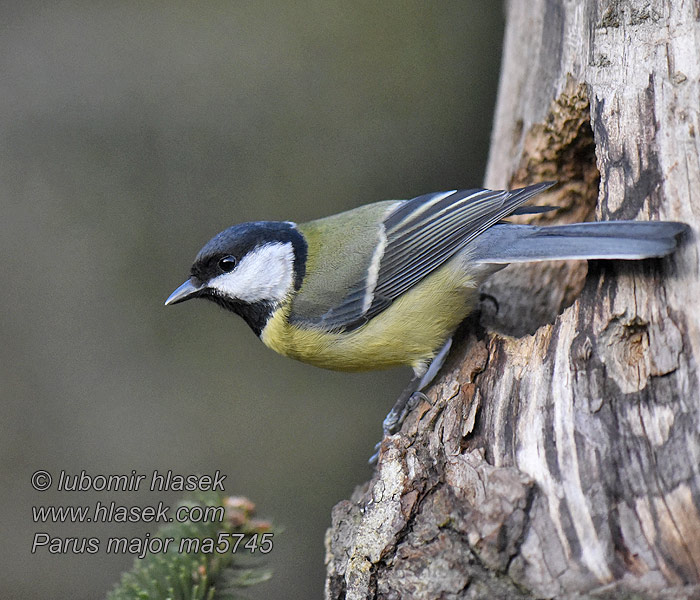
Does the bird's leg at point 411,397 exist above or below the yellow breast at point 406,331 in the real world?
below

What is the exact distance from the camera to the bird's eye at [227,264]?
2211 millimetres

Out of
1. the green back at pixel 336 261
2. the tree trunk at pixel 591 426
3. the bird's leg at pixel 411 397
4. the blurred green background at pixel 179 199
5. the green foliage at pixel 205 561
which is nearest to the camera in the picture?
the tree trunk at pixel 591 426

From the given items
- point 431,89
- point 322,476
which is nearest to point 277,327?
point 322,476

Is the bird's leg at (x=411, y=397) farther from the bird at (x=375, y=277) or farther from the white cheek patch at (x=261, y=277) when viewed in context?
the white cheek patch at (x=261, y=277)

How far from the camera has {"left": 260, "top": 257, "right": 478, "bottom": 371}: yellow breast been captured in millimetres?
2121

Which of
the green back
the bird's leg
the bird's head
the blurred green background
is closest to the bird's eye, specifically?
the bird's head

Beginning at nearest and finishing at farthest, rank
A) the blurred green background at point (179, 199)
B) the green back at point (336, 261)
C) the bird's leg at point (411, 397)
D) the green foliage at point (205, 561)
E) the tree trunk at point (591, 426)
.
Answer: the tree trunk at point (591, 426)
the green foliage at point (205, 561)
the bird's leg at point (411, 397)
the green back at point (336, 261)
the blurred green background at point (179, 199)

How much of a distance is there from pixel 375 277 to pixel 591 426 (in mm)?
890

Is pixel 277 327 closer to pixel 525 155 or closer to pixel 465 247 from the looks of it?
pixel 465 247

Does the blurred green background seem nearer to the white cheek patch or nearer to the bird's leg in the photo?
the white cheek patch

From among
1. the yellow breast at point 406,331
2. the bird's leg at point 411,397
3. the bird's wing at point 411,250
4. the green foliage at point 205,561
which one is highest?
the bird's wing at point 411,250

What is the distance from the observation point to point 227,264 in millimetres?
2221

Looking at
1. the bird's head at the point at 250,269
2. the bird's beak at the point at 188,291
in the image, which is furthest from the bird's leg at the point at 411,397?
the bird's beak at the point at 188,291

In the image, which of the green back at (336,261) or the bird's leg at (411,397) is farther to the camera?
the green back at (336,261)
